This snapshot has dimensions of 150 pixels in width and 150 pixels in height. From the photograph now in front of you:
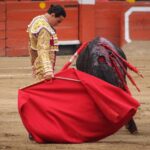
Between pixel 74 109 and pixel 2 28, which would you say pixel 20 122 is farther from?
pixel 2 28

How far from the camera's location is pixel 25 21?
44.5 feet

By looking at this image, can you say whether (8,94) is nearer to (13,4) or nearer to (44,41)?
(44,41)

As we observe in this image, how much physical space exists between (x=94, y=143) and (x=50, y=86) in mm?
573

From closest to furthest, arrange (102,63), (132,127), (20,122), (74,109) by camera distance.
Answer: (74,109), (102,63), (132,127), (20,122)

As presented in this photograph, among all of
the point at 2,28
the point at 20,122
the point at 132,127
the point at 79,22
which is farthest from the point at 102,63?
the point at 79,22

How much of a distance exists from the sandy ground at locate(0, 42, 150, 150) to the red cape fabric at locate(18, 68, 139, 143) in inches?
3.9

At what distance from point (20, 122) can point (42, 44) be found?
1.44m

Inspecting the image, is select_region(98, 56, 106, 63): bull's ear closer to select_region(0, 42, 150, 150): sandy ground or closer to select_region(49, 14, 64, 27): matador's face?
select_region(49, 14, 64, 27): matador's face

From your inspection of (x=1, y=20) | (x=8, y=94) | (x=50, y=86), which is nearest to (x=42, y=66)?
(x=50, y=86)

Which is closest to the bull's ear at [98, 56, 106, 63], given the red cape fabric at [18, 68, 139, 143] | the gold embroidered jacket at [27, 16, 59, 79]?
the red cape fabric at [18, 68, 139, 143]

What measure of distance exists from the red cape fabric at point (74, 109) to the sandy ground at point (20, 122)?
0.10 meters

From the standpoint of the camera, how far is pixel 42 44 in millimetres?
5699

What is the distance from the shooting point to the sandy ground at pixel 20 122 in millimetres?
5555

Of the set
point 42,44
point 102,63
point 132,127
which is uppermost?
point 42,44
